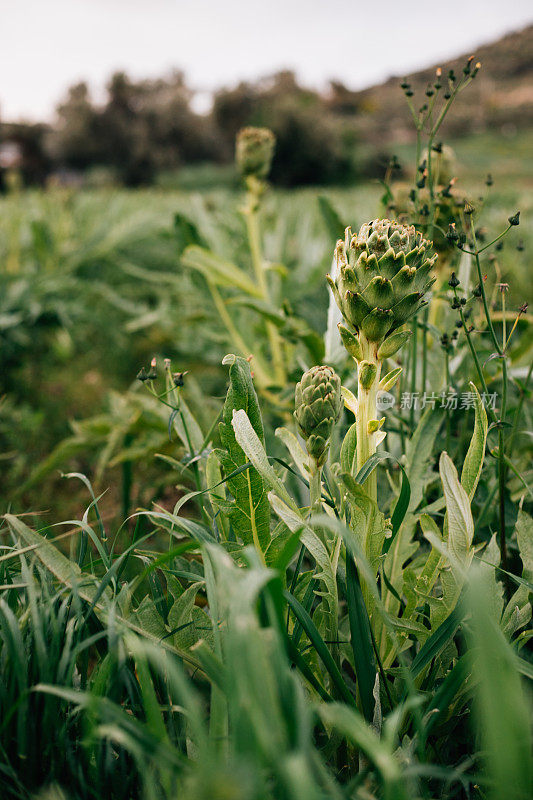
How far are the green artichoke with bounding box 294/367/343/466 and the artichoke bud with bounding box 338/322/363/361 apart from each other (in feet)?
0.13

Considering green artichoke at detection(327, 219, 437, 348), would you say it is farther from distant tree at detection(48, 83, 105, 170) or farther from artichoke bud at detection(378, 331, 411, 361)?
distant tree at detection(48, 83, 105, 170)

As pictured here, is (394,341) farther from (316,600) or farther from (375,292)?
(316,600)

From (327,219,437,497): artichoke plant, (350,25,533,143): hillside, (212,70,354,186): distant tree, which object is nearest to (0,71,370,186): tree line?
(212,70,354,186): distant tree

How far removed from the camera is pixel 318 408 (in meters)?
0.53

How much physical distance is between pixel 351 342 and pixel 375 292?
6cm

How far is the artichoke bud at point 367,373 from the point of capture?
21.2 inches

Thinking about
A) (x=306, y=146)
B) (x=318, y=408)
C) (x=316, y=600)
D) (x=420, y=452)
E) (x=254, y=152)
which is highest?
(x=306, y=146)

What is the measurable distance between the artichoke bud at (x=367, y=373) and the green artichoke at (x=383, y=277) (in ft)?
0.09

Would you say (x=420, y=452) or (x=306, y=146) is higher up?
(x=306, y=146)

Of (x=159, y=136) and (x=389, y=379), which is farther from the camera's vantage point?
(x=159, y=136)

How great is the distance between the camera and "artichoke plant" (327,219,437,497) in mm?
511

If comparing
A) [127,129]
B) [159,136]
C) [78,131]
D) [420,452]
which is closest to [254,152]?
[420,452]

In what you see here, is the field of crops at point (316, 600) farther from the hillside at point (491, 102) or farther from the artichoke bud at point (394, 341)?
the hillside at point (491, 102)

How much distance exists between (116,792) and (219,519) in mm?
294
